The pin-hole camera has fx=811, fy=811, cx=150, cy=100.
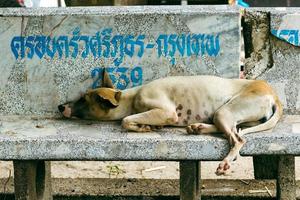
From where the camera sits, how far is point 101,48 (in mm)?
6273

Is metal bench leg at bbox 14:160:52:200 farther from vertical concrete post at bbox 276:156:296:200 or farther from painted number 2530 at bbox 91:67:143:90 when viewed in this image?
vertical concrete post at bbox 276:156:296:200

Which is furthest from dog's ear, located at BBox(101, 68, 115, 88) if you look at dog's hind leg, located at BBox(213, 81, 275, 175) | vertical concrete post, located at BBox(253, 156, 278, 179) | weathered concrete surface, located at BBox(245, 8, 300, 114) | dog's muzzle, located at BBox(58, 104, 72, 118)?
vertical concrete post, located at BBox(253, 156, 278, 179)

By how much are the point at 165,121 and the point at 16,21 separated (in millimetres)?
1433

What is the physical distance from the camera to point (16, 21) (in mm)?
6258

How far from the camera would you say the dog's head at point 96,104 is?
19.9 feet

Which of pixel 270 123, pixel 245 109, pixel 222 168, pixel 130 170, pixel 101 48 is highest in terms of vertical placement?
pixel 101 48

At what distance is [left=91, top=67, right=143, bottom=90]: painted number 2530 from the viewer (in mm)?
6312

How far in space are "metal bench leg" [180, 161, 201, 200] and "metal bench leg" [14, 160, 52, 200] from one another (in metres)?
1.11

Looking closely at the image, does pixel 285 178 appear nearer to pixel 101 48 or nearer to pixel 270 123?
pixel 270 123

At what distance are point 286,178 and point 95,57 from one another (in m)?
1.74

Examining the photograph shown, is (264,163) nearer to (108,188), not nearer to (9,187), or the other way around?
(108,188)

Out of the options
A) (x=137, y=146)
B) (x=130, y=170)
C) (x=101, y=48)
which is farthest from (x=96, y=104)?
(x=130, y=170)

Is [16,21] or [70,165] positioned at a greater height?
[16,21]

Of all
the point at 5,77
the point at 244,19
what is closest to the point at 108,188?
the point at 5,77
